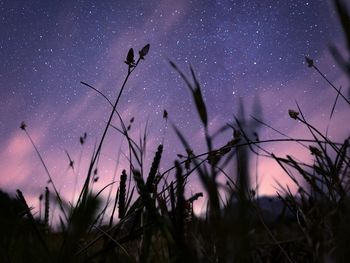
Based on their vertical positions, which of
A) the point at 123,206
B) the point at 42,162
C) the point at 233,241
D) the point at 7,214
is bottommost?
the point at 233,241

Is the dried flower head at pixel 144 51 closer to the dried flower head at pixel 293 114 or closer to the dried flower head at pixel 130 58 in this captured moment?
the dried flower head at pixel 130 58

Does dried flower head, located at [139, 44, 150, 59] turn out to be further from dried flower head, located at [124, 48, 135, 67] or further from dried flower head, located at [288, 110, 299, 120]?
dried flower head, located at [288, 110, 299, 120]

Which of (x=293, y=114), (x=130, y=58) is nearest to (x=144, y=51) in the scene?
(x=130, y=58)

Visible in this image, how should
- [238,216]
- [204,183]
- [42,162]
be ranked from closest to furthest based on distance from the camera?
1. [238,216]
2. [204,183]
3. [42,162]

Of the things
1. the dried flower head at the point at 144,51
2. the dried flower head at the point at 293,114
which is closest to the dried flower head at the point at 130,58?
the dried flower head at the point at 144,51

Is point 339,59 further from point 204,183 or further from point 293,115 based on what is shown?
point 293,115

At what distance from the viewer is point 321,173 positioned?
1305 millimetres

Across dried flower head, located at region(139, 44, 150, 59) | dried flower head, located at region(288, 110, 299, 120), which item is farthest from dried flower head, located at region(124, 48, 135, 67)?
dried flower head, located at region(288, 110, 299, 120)

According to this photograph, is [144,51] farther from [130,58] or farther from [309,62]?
[309,62]

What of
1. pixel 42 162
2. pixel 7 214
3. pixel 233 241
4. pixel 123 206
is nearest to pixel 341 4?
pixel 233 241

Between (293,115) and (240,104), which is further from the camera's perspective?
(293,115)

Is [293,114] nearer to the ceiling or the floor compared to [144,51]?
nearer to the floor

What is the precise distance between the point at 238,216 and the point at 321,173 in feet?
3.33

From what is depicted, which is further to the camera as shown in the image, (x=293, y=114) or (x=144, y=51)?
(x=293, y=114)
